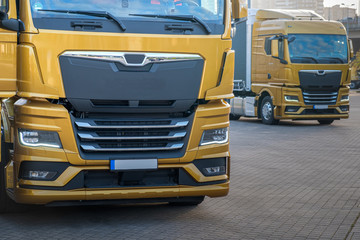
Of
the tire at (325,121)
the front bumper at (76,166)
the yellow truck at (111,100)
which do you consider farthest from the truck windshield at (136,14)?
the tire at (325,121)

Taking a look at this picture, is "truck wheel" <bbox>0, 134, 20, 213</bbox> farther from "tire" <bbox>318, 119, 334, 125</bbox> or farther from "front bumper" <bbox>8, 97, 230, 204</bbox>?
"tire" <bbox>318, 119, 334, 125</bbox>

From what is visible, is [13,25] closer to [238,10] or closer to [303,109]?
[238,10]

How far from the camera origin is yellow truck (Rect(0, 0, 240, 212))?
6.53m

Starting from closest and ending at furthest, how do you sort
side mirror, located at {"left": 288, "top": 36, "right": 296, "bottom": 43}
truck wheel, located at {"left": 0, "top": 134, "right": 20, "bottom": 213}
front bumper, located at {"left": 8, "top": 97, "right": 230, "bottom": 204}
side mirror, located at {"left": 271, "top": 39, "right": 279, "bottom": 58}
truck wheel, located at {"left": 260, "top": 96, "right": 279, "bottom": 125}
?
front bumper, located at {"left": 8, "top": 97, "right": 230, "bottom": 204}, truck wheel, located at {"left": 0, "top": 134, "right": 20, "bottom": 213}, side mirror, located at {"left": 288, "top": 36, "right": 296, "bottom": 43}, side mirror, located at {"left": 271, "top": 39, "right": 279, "bottom": 58}, truck wheel, located at {"left": 260, "top": 96, "right": 279, "bottom": 125}

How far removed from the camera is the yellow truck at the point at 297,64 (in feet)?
66.2

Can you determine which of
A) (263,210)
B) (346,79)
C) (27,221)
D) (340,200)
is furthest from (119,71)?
(346,79)

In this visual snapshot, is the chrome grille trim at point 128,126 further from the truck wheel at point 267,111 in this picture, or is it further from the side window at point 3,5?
the truck wheel at point 267,111

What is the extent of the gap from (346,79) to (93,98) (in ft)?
49.8

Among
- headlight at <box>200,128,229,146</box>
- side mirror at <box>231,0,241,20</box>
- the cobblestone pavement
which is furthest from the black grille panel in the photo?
side mirror at <box>231,0,241,20</box>

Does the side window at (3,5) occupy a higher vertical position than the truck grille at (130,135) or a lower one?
higher

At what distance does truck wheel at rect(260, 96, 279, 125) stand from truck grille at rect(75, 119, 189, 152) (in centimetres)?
1450

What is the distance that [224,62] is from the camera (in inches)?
278

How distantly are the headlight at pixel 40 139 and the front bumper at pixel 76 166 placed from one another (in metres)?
0.04

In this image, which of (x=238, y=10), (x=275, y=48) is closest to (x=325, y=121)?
(x=275, y=48)
